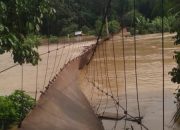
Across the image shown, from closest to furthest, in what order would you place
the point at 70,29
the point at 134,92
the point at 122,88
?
the point at 134,92, the point at 122,88, the point at 70,29

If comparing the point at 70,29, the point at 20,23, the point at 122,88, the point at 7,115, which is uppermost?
the point at 20,23

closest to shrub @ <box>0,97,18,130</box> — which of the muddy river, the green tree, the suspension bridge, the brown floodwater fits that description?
the suspension bridge

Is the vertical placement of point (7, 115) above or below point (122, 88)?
above

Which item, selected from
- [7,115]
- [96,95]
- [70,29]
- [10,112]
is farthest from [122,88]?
[70,29]

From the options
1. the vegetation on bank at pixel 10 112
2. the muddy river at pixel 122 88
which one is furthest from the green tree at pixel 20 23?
the muddy river at pixel 122 88

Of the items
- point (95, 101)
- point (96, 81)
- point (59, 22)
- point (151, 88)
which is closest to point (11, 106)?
point (95, 101)

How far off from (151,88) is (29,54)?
10.4 meters

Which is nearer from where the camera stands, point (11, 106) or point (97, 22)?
point (11, 106)

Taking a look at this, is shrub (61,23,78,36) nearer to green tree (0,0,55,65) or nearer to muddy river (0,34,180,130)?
muddy river (0,34,180,130)

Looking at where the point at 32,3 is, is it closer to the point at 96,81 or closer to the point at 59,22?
the point at 96,81

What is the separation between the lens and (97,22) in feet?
155

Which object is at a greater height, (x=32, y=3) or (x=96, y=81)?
(x=32, y=3)

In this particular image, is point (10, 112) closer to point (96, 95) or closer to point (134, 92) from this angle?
point (96, 95)

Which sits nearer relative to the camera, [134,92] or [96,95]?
[96,95]
